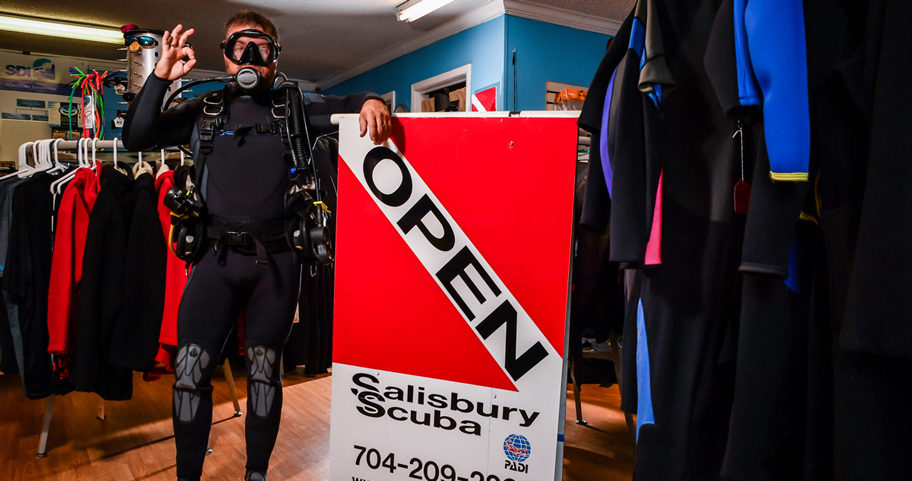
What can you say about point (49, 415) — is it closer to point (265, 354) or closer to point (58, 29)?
point (265, 354)

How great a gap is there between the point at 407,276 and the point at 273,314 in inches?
18.5

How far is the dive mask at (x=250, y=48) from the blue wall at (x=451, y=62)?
303 cm

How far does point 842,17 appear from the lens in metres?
0.87

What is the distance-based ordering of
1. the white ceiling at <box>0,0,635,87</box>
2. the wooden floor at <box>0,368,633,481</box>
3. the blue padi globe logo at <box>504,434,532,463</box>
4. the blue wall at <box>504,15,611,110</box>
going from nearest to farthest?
the blue padi globe logo at <box>504,434,532,463</box>, the wooden floor at <box>0,368,633,481</box>, the blue wall at <box>504,15,611,110</box>, the white ceiling at <box>0,0,635,87</box>

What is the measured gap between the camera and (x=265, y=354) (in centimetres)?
163

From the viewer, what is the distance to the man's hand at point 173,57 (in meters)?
1.62

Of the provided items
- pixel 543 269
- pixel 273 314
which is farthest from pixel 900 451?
pixel 273 314

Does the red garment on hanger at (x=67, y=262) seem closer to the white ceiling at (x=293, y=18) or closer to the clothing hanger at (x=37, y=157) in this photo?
the clothing hanger at (x=37, y=157)

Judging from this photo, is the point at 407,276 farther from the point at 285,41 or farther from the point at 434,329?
the point at 285,41

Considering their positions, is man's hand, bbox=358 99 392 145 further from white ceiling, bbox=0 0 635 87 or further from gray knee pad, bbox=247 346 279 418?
white ceiling, bbox=0 0 635 87

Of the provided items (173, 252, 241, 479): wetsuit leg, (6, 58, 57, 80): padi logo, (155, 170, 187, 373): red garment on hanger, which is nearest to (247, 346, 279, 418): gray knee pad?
(173, 252, 241, 479): wetsuit leg

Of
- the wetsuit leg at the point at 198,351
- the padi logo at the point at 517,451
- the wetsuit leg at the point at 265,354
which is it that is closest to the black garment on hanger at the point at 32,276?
the wetsuit leg at the point at 198,351

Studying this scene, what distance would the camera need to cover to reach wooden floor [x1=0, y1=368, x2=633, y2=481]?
2039 millimetres

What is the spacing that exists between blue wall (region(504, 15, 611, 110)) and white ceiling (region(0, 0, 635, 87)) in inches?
7.1
